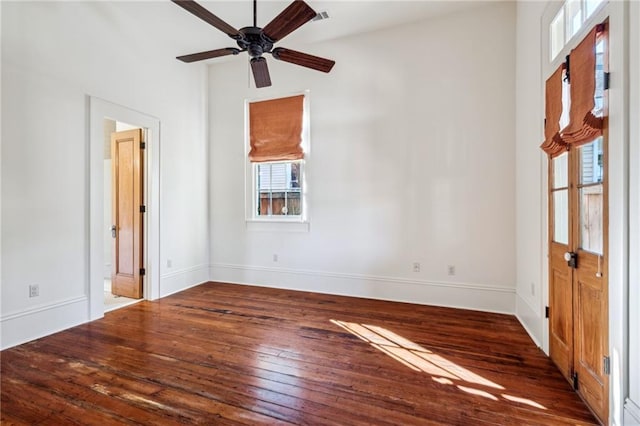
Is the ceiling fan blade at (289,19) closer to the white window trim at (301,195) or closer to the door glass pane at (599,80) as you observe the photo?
the door glass pane at (599,80)

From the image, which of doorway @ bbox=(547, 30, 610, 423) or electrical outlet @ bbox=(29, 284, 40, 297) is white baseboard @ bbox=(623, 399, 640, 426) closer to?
doorway @ bbox=(547, 30, 610, 423)

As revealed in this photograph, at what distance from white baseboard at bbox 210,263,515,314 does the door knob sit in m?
1.67

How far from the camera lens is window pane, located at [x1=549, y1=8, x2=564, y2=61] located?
2.43 m

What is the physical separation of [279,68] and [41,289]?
402 centimetres

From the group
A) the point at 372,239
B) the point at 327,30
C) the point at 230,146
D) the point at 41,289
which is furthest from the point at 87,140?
the point at 372,239

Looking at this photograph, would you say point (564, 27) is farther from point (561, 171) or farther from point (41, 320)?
Answer: point (41, 320)

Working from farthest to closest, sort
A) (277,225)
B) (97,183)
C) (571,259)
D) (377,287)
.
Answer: (277,225), (377,287), (97,183), (571,259)

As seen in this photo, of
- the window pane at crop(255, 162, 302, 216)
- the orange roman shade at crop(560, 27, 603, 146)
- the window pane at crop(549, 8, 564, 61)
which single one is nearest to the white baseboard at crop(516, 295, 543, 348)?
the orange roman shade at crop(560, 27, 603, 146)

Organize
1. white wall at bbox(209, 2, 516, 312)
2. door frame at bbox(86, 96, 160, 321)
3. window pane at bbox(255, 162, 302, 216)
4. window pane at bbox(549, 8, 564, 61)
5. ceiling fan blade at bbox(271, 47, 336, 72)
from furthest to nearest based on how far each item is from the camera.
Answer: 1. window pane at bbox(255, 162, 302, 216)
2. white wall at bbox(209, 2, 516, 312)
3. door frame at bbox(86, 96, 160, 321)
4. ceiling fan blade at bbox(271, 47, 336, 72)
5. window pane at bbox(549, 8, 564, 61)

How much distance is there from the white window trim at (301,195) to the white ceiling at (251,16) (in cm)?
96

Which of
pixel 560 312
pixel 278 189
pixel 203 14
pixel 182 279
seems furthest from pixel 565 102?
pixel 182 279

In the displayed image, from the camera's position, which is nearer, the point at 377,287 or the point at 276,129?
the point at 377,287

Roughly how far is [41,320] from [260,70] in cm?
326

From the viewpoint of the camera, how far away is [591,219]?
1952 millimetres
